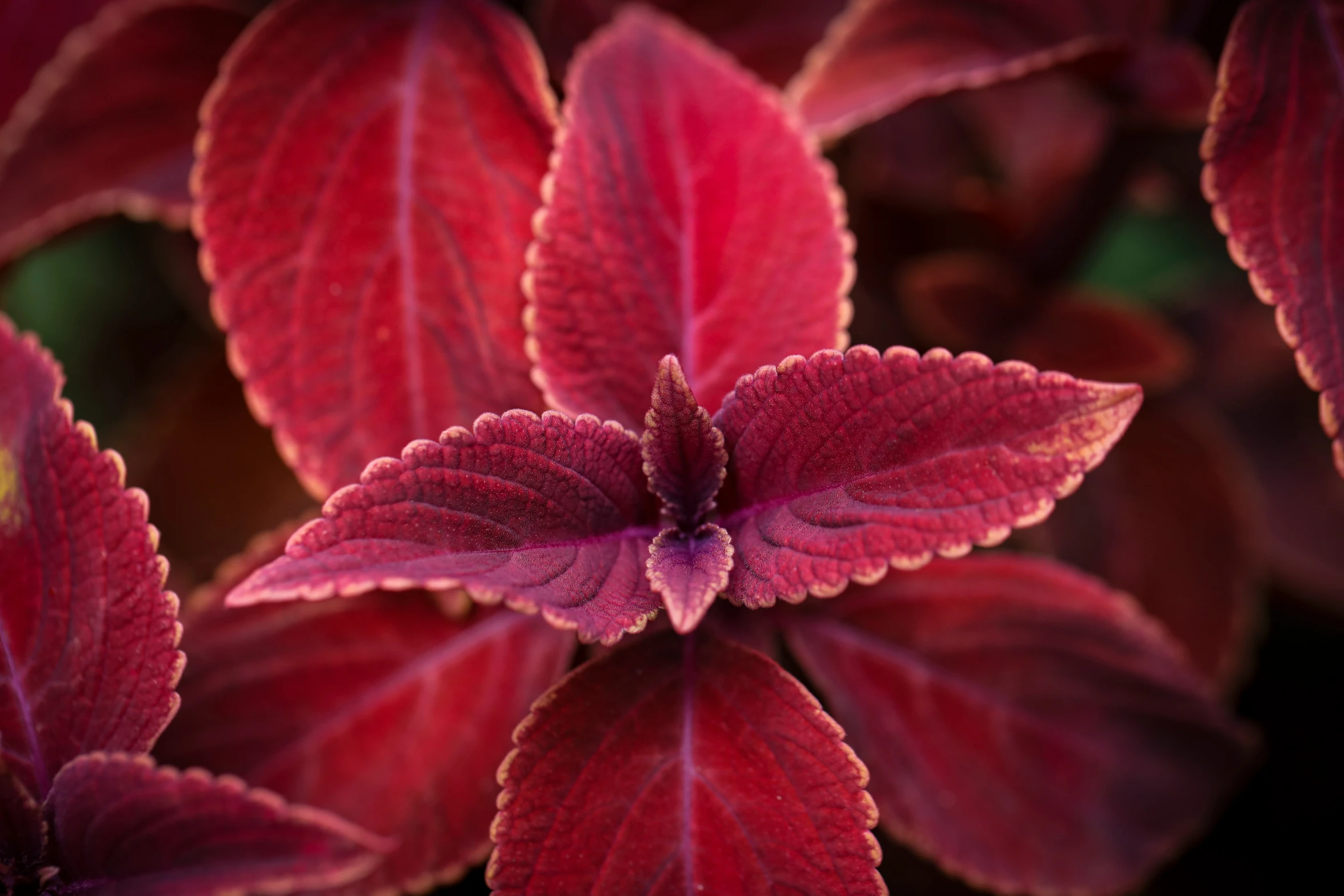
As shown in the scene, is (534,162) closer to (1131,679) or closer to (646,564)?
(646,564)

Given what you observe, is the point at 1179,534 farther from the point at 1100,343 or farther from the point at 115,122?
the point at 115,122

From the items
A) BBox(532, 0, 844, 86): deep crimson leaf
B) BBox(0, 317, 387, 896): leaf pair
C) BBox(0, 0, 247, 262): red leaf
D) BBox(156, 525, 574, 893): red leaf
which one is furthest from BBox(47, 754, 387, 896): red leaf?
BBox(532, 0, 844, 86): deep crimson leaf

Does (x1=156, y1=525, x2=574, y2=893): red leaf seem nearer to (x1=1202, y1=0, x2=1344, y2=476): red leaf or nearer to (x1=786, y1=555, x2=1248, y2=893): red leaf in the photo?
(x1=786, y1=555, x2=1248, y2=893): red leaf

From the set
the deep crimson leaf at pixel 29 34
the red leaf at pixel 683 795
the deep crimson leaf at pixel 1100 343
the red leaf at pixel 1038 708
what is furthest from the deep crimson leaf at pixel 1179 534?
the deep crimson leaf at pixel 29 34

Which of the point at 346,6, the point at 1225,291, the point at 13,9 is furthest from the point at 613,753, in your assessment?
the point at 1225,291

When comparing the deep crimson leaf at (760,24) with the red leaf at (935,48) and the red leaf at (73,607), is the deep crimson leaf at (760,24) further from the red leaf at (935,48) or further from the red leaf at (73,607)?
the red leaf at (73,607)

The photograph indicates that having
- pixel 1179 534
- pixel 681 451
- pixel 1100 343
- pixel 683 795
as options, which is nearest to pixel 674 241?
pixel 681 451
